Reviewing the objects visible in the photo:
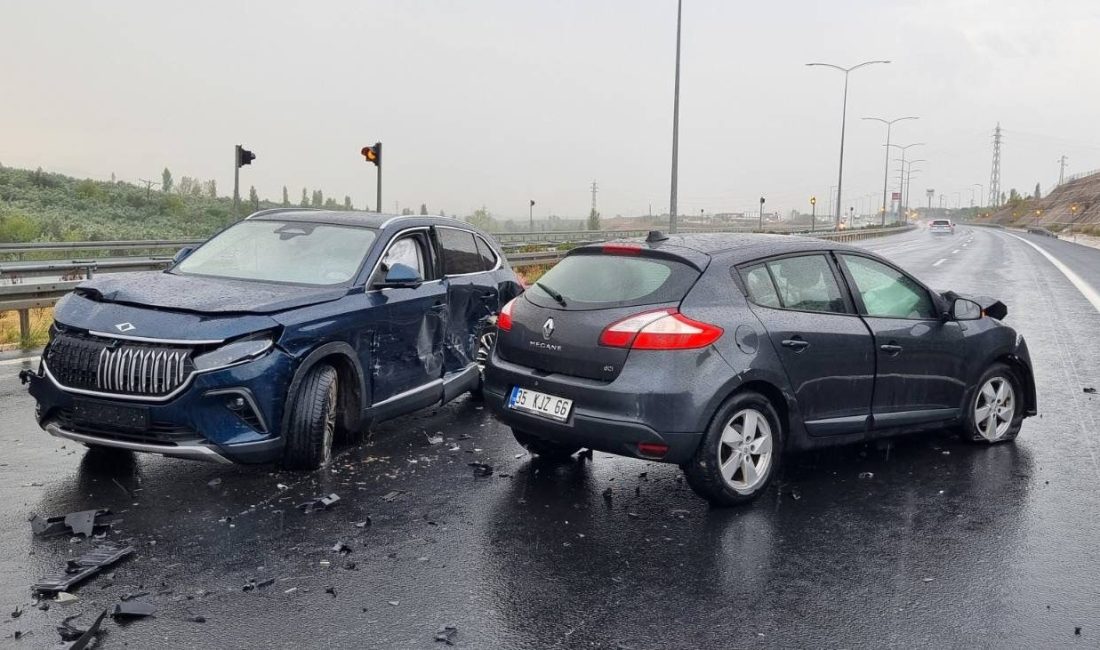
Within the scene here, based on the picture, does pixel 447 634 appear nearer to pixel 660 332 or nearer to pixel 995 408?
pixel 660 332

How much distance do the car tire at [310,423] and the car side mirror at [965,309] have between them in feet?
14.0

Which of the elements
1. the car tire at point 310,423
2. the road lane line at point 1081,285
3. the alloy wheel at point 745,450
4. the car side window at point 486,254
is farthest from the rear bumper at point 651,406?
the road lane line at point 1081,285

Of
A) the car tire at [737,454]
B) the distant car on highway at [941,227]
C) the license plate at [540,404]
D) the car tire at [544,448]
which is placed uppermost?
the distant car on highway at [941,227]

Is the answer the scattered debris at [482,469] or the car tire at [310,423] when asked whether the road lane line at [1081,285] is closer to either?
the scattered debris at [482,469]

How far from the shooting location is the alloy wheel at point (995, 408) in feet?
23.1

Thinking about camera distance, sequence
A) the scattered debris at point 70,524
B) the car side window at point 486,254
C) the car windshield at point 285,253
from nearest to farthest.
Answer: the scattered debris at point 70,524 → the car windshield at point 285,253 → the car side window at point 486,254

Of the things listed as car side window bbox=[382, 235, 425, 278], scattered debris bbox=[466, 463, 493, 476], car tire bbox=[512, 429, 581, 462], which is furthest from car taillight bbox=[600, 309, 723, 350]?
car side window bbox=[382, 235, 425, 278]

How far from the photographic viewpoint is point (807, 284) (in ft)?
20.0

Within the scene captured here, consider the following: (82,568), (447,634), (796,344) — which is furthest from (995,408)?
(82,568)

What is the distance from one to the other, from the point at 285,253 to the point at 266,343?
1482 mm

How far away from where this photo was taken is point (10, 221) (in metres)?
34.5

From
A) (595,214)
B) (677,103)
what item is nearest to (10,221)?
(677,103)

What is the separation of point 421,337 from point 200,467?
5.86ft

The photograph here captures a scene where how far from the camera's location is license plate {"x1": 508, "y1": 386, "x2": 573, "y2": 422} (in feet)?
18.1
